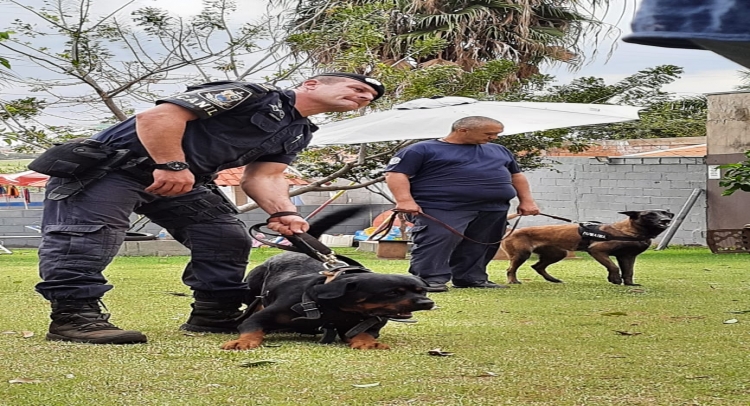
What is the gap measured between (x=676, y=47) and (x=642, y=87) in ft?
84.6

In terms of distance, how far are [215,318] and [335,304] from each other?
0.98 m

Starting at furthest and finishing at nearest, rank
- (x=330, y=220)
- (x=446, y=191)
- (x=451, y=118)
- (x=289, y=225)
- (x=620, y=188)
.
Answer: (x=620, y=188), (x=451, y=118), (x=446, y=191), (x=330, y=220), (x=289, y=225)

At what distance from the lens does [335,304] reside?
15.5 feet

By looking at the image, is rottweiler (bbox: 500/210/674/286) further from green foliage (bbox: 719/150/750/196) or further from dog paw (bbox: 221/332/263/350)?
dog paw (bbox: 221/332/263/350)

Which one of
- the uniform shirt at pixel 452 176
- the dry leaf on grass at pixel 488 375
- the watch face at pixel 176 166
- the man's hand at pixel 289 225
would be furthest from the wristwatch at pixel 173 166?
the uniform shirt at pixel 452 176

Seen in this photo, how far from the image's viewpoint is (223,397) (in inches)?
138

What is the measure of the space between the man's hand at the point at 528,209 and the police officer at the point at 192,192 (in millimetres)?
4004

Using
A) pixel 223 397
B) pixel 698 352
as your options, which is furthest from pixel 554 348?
pixel 223 397

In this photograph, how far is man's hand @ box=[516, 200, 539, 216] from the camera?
30.1ft

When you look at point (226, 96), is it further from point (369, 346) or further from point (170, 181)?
point (369, 346)

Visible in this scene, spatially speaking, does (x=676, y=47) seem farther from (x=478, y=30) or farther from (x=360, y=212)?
(x=478, y=30)

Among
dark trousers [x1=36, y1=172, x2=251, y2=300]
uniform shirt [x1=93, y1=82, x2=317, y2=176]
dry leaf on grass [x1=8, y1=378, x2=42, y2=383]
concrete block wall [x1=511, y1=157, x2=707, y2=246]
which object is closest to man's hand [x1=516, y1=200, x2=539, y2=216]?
uniform shirt [x1=93, y1=82, x2=317, y2=176]

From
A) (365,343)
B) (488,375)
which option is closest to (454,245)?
(365,343)

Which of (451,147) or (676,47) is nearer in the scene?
(676,47)
